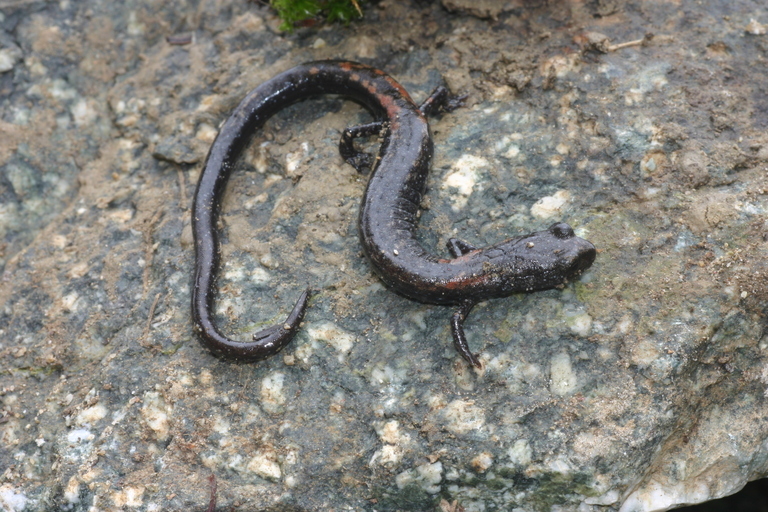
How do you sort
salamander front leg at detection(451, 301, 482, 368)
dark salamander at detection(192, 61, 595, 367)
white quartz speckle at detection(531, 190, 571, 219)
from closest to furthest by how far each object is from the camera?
1. salamander front leg at detection(451, 301, 482, 368)
2. dark salamander at detection(192, 61, 595, 367)
3. white quartz speckle at detection(531, 190, 571, 219)

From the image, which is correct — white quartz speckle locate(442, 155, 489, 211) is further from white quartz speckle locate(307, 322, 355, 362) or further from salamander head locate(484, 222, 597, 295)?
white quartz speckle locate(307, 322, 355, 362)

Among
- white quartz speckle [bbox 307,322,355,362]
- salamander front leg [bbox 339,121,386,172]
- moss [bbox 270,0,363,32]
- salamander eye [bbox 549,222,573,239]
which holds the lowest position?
white quartz speckle [bbox 307,322,355,362]

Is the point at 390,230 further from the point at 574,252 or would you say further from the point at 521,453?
the point at 521,453

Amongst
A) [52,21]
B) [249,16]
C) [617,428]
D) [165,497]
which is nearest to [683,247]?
[617,428]

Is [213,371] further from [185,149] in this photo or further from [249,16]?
[249,16]

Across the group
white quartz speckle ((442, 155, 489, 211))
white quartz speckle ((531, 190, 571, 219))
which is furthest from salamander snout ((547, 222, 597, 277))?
white quartz speckle ((442, 155, 489, 211))

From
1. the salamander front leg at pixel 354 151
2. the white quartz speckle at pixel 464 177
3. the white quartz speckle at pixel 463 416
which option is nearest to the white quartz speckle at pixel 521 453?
the white quartz speckle at pixel 463 416
